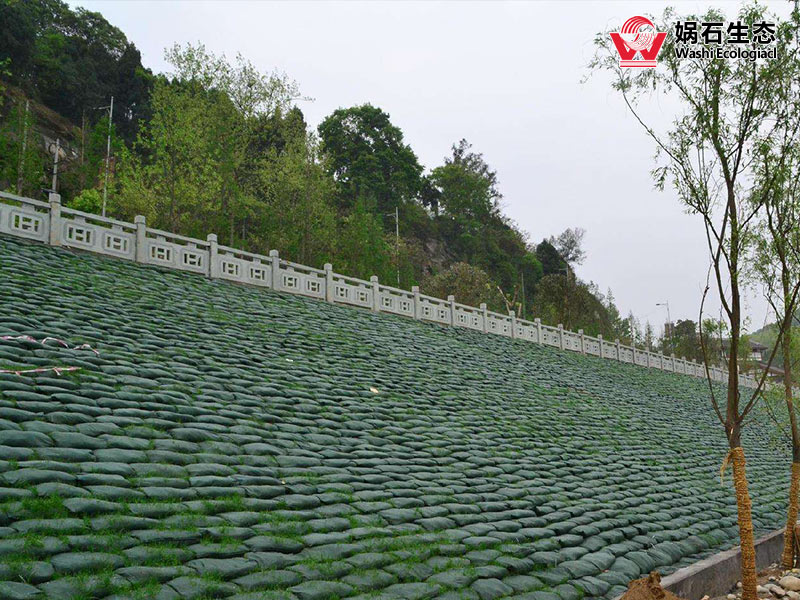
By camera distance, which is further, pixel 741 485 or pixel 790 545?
pixel 790 545

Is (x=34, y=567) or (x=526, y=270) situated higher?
(x=526, y=270)

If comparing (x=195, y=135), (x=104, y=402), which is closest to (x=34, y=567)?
(x=104, y=402)

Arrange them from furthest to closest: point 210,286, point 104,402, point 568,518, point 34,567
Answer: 1. point 210,286
2. point 568,518
3. point 104,402
4. point 34,567

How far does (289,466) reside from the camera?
238 inches

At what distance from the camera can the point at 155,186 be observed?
73.6ft

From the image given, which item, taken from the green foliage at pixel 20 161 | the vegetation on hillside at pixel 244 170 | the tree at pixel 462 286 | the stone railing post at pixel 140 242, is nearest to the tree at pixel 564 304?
the vegetation on hillside at pixel 244 170

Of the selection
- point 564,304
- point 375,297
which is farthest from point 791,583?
point 564,304

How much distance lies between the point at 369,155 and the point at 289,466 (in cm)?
3930

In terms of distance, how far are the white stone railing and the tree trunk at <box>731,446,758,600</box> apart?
10.5 meters

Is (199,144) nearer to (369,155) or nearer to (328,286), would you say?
(328,286)

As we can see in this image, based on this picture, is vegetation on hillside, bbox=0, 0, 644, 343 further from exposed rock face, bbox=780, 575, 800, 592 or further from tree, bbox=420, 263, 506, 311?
exposed rock face, bbox=780, 575, 800, 592

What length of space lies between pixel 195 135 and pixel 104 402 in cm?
1768

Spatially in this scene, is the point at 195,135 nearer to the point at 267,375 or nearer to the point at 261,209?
the point at 261,209

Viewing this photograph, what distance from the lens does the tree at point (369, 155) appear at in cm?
4350
